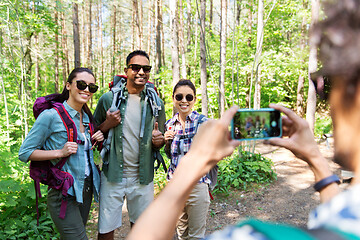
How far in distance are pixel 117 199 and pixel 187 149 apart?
1076 mm

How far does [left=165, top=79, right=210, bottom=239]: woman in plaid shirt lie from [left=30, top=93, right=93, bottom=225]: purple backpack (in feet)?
3.77

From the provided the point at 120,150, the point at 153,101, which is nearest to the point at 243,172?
the point at 153,101

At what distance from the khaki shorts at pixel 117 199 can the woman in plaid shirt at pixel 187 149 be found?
43 cm

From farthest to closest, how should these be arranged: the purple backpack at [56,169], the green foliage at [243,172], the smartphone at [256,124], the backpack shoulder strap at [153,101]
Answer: the green foliage at [243,172] → the backpack shoulder strap at [153,101] → the purple backpack at [56,169] → the smartphone at [256,124]

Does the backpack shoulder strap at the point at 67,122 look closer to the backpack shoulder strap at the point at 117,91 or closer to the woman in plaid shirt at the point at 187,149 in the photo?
the backpack shoulder strap at the point at 117,91

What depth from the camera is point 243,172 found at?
6.17 metres

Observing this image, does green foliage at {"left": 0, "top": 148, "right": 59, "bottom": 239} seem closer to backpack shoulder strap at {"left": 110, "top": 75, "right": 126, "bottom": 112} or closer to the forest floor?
the forest floor

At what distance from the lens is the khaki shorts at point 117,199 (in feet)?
9.03

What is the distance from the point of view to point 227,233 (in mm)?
572

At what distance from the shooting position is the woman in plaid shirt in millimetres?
A: 2740

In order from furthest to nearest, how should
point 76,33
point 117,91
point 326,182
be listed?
point 76,33, point 117,91, point 326,182

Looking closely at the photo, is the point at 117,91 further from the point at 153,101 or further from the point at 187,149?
the point at 187,149

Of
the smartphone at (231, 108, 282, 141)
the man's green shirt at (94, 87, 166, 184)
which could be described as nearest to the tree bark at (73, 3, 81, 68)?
the man's green shirt at (94, 87, 166, 184)

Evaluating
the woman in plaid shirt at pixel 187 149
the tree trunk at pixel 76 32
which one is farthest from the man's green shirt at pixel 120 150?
the tree trunk at pixel 76 32
